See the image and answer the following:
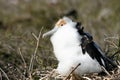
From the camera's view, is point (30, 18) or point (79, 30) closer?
point (79, 30)

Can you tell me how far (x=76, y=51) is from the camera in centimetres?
431

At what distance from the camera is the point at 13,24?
13500mm

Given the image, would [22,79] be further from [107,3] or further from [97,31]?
[107,3]

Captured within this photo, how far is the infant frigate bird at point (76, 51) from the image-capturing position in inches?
169

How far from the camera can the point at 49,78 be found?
4523 mm

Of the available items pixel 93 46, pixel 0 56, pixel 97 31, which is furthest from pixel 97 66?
pixel 97 31

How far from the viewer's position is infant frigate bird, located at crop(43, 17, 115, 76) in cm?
428

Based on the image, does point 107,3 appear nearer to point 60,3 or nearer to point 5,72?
point 60,3

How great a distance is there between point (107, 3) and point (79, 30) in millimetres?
9075

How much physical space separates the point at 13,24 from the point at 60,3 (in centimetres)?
138

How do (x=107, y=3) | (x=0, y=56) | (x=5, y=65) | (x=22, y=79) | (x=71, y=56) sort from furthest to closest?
1. (x=107, y=3)
2. (x=0, y=56)
3. (x=5, y=65)
4. (x=22, y=79)
5. (x=71, y=56)

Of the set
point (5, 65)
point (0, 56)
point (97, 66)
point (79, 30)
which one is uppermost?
point (0, 56)

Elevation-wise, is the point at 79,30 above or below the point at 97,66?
above

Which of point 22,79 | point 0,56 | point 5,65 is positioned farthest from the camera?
point 0,56
